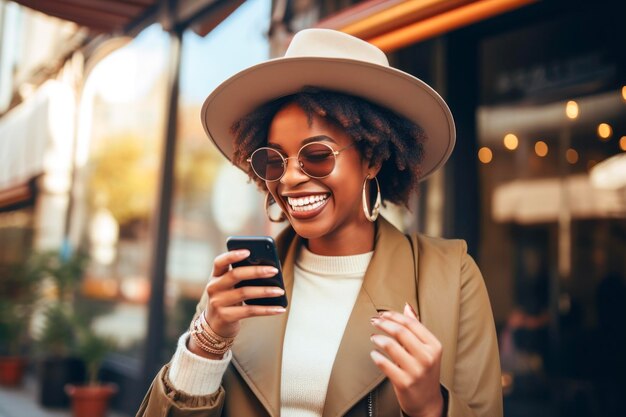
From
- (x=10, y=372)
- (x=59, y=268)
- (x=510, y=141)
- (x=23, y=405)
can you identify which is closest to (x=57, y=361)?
(x=23, y=405)

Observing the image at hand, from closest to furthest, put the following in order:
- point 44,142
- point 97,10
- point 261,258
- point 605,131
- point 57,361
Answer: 1. point 261,258
2. point 605,131
3. point 97,10
4. point 57,361
5. point 44,142

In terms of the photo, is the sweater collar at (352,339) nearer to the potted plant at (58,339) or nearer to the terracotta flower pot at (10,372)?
the potted plant at (58,339)

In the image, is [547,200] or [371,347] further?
[547,200]

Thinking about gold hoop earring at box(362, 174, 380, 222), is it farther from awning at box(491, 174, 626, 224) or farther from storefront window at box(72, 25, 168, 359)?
storefront window at box(72, 25, 168, 359)

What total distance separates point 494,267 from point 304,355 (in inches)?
171

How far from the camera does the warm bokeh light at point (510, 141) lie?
18.3ft

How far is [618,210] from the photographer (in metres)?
5.11

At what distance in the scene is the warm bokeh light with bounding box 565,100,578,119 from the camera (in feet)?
17.0

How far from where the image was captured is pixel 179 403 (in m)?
1.50

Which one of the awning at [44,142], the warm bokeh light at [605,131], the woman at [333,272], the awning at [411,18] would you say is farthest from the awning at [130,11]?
the woman at [333,272]

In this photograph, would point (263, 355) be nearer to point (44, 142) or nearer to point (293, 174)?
point (293, 174)

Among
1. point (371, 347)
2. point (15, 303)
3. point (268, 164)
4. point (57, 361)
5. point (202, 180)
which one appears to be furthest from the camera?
point (15, 303)

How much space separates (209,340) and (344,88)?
0.82 m

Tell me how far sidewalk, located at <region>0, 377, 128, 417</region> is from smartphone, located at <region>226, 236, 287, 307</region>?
541 centimetres
